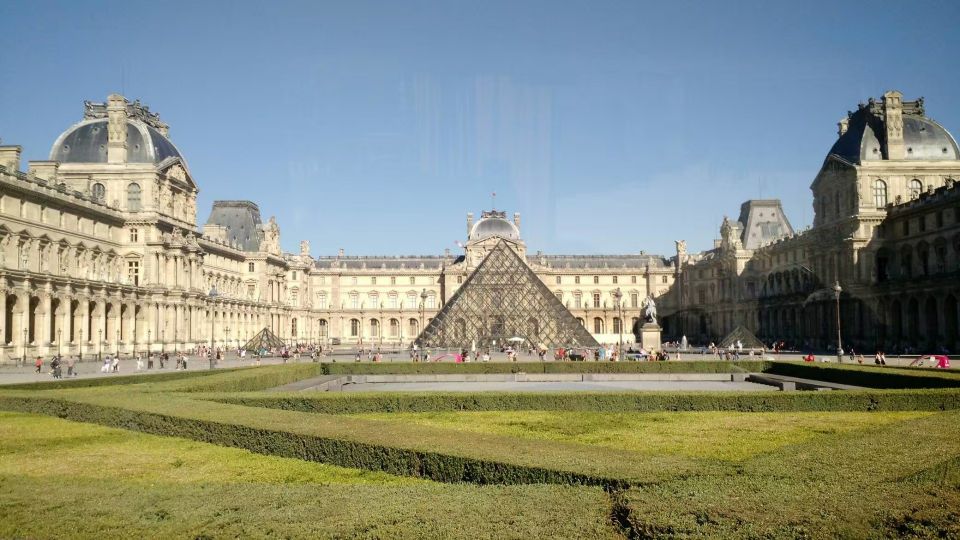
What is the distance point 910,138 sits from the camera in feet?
171

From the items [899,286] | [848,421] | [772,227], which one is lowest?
[848,421]

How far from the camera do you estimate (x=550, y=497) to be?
6633 millimetres

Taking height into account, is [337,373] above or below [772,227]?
below

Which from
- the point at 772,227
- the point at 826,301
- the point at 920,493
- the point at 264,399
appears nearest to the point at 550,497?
the point at 920,493

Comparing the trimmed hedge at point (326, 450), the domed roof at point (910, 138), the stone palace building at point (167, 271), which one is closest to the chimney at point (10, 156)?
the stone palace building at point (167, 271)


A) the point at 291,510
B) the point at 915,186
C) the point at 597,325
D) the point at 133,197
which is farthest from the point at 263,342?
the point at 291,510

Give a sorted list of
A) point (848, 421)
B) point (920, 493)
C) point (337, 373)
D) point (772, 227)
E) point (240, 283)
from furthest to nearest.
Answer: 1. point (772, 227)
2. point (240, 283)
3. point (337, 373)
4. point (848, 421)
5. point (920, 493)

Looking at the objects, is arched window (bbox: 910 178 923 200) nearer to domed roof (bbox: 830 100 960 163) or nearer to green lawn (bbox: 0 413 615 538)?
domed roof (bbox: 830 100 960 163)

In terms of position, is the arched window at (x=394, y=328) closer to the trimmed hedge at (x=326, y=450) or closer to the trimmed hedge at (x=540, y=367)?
the trimmed hedge at (x=540, y=367)

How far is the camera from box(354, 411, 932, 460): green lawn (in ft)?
41.8

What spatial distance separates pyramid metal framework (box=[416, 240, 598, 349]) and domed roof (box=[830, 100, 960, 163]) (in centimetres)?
2277

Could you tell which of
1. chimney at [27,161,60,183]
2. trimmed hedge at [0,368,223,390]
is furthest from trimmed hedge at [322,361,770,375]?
chimney at [27,161,60,183]

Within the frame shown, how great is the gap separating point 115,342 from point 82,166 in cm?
1325

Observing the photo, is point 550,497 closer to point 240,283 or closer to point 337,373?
point 337,373
